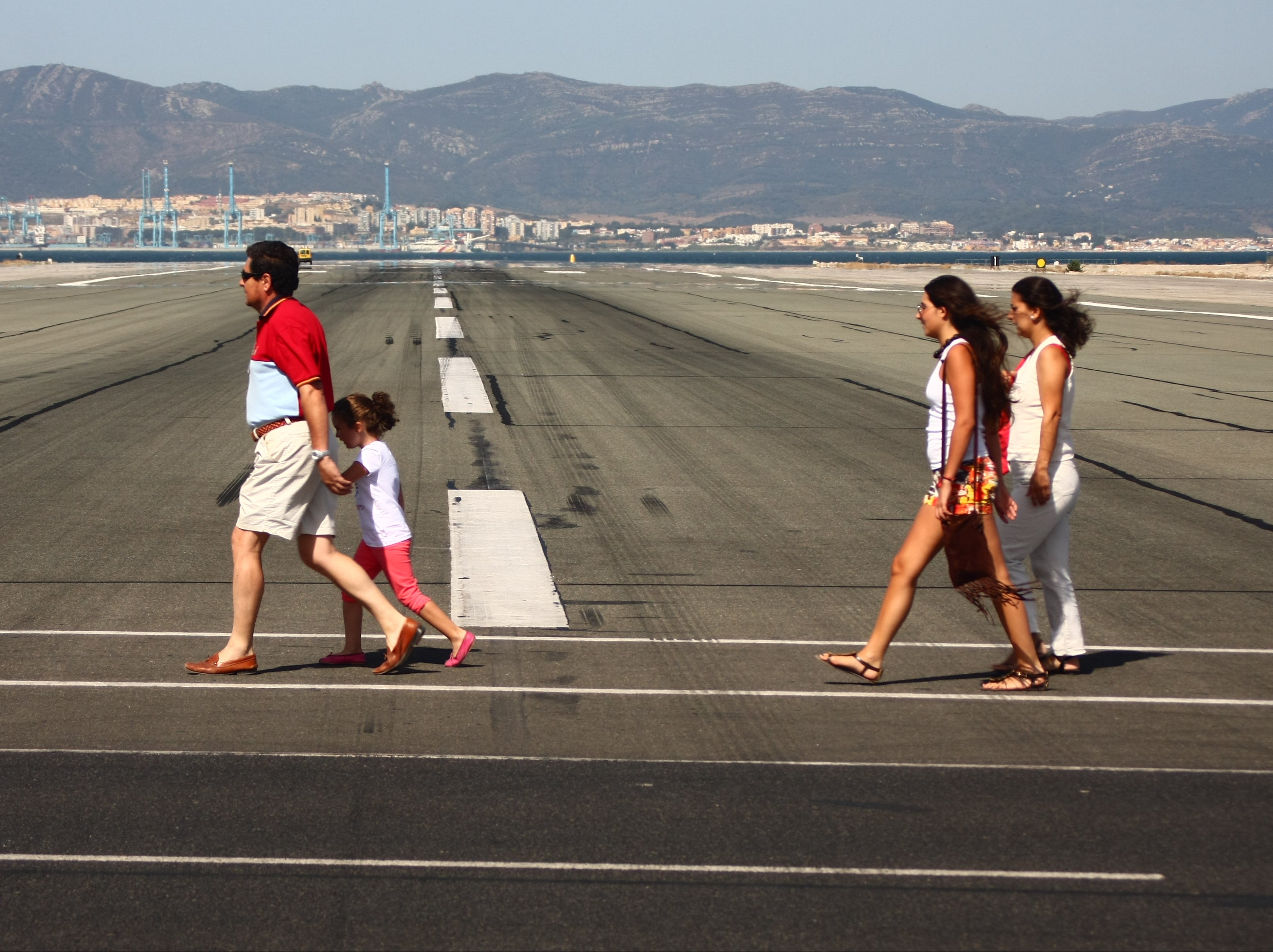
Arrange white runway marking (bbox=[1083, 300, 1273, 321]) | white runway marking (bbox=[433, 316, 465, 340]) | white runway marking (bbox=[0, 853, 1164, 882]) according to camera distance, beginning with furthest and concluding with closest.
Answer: white runway marking (bbox=[1083, 300, 1273, 321])
white runway marking (bbox=[433, 316, 465, 340])
white runway marking (bbox=[0, 853, 1164, 882])

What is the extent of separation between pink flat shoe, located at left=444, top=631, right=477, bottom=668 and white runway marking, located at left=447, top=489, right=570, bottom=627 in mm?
724

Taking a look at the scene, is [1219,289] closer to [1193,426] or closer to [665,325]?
[665,325]

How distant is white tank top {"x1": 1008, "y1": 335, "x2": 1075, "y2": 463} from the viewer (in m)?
6.52

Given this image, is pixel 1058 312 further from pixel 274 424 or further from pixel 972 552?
pixel 274 424

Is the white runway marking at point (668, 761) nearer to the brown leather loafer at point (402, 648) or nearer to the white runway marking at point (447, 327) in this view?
the brown leather loafer at point (402, 648)

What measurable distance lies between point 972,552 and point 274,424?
3.12 metres

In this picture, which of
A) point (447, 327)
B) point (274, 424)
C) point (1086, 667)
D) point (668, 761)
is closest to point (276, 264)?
point (274, 424)

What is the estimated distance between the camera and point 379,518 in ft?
21.3

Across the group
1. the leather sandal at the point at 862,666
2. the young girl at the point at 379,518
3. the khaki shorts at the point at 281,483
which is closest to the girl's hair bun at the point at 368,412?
the young girl at the point at 379,518

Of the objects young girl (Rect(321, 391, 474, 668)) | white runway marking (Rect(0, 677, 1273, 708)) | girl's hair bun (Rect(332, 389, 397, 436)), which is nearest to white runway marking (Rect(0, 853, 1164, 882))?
white runway marking (Rect(0, 677, 1273, 708))

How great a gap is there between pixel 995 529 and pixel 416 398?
11398mm

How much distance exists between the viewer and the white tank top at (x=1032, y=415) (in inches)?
257

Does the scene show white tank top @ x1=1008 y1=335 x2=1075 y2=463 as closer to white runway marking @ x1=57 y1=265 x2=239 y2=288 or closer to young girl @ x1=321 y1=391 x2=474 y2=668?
young girl @ x1=321 y1=391 x2=474 y2=668

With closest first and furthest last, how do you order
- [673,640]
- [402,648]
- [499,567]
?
[402,648]
[673,640]
[499,567]
